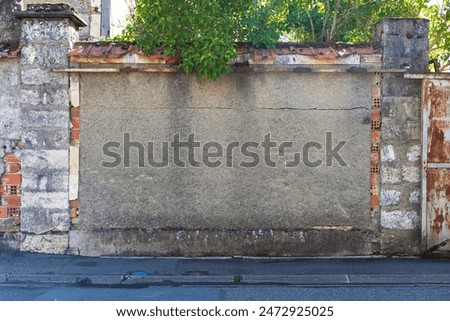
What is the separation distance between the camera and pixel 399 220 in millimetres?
8047

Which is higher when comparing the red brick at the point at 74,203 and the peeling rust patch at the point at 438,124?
the peeling rust patch at the point at 438,124

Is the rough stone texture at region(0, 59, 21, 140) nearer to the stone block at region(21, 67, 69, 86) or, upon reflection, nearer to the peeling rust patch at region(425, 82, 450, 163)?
the stone block at region(21, 67, 69, 86)

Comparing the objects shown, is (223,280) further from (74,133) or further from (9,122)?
(9,122)

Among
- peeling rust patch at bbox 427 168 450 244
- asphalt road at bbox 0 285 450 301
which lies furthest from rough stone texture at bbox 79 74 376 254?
asphalt road at bbox 0 285 450 301

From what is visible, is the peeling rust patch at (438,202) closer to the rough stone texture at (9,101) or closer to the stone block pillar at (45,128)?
the stone block pillar at (45,128)

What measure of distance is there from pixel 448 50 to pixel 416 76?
5.68ft

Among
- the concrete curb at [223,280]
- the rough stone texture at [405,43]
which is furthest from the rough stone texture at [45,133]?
the rough stone texture at [405,43]

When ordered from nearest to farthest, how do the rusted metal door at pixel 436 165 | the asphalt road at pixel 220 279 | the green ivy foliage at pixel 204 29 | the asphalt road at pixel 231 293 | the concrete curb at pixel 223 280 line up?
the asphalt road at pixel 231 293, the asphalt road at pixel 220 279, the concrete curb at pixel 223 280, the green ivy foliage at pixel 204 29, the rusted metal door at pixel 436 165

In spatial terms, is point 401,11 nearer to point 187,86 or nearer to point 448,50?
point 448,50

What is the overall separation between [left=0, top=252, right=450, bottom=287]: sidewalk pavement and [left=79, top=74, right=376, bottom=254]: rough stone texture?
0.37m

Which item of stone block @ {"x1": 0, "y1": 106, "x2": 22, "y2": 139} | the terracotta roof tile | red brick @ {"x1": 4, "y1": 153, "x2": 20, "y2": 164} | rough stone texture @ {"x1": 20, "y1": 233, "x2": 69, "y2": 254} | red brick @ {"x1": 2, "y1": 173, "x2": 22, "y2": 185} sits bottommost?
rough stone texture @ {"x1": 20, "y1": 233, "x2": 69, "y2": 254}

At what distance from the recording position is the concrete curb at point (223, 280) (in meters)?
7.04

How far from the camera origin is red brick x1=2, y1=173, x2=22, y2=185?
809 centimetres

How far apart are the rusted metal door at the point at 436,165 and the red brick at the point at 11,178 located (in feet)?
18.0
